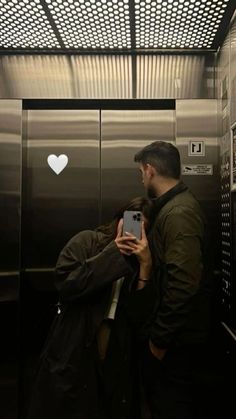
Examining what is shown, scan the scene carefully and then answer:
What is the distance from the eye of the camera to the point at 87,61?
106 inches

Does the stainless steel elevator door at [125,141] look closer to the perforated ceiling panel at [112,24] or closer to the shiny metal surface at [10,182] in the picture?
the perforated ceiling panel at [112,24]

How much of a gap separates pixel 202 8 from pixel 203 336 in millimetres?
1650

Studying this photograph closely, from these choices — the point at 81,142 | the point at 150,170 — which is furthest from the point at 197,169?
the point at 81,142

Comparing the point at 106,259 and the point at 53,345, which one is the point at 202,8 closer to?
the point at 106,259

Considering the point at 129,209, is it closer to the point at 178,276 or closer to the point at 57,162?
the point at 178,276

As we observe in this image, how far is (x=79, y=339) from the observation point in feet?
Answer: 5.65

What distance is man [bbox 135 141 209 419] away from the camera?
5.69ft

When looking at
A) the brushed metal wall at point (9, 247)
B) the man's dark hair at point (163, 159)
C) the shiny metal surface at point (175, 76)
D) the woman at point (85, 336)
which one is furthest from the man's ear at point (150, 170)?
the brushed metal wall at point (9, 247)

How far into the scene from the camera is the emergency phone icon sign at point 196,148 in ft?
8.43

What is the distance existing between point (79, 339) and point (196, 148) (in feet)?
4.75

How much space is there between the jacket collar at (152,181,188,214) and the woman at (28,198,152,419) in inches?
10.0

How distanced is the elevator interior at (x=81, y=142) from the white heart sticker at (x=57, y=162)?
28 mm

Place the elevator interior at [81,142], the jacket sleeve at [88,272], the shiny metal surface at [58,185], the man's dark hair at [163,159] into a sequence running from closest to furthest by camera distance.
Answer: the jacket sleeve at [88,272] → the man's dark hair at [163,159] → the elevator interior at [81,142] → the shiny metal surface at [58,185]

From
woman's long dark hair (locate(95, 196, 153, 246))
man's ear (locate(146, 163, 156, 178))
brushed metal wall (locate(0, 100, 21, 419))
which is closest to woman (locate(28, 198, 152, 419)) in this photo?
woman's long dark hair (locate(95, 196, 153, 246))
